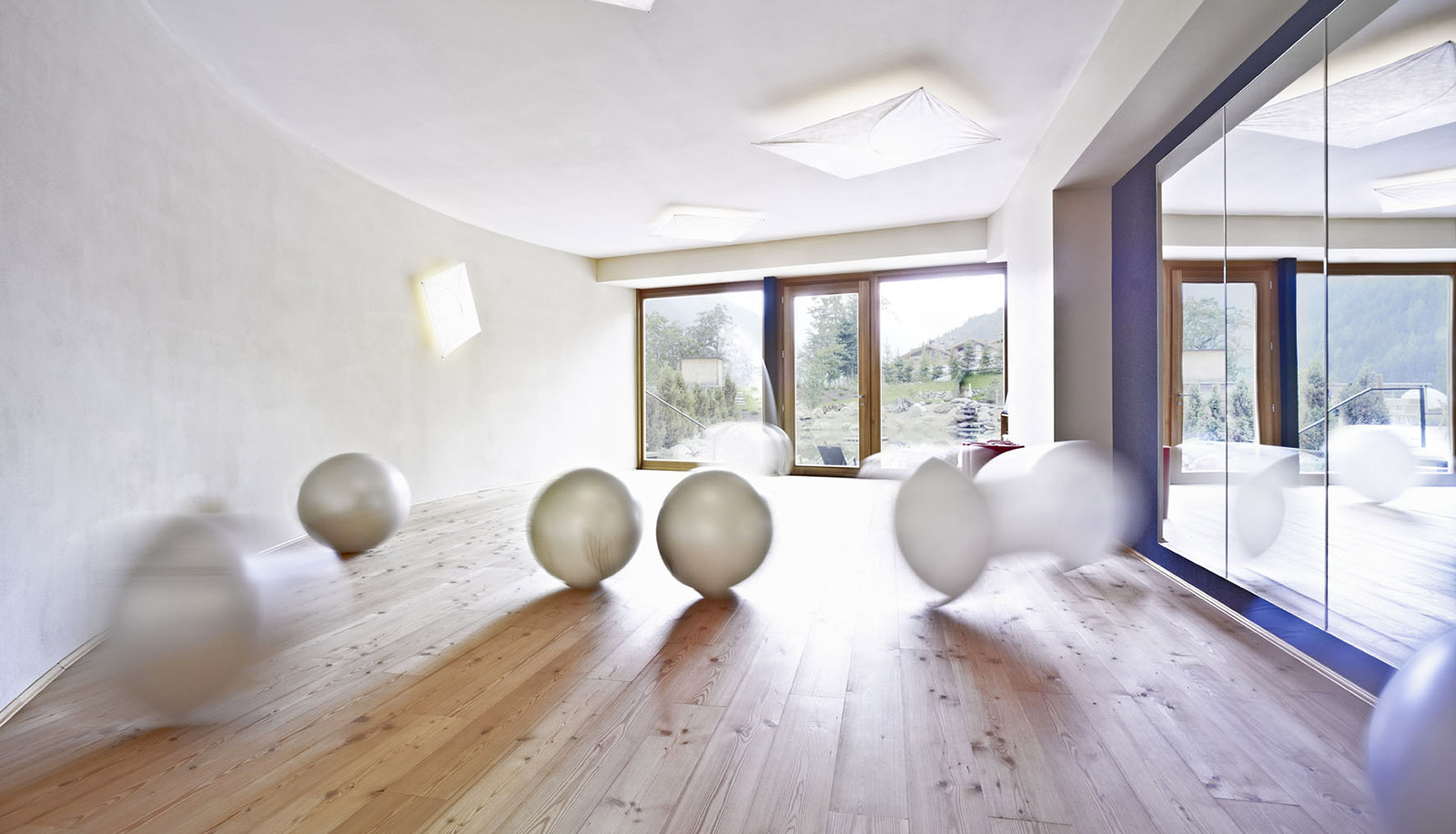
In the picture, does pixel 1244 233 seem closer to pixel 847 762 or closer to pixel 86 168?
pixel 847 762

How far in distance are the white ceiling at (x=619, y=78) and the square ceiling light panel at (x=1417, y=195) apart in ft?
5.16

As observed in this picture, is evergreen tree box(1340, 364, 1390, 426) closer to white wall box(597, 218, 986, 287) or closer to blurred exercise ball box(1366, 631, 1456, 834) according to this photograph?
blurred exercise ball box(1366, 631, 1456, 834)

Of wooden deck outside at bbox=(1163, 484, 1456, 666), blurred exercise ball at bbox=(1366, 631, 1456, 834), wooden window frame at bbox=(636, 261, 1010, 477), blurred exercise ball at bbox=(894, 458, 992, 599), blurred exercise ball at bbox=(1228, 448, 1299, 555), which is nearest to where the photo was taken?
blurred exercise ball at bbox=(1366, 631, 1456, 834)

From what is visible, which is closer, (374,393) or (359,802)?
(359,802)

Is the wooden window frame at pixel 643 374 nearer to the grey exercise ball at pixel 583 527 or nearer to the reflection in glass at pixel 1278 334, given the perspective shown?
the grey exercise ball at pixel 583 527

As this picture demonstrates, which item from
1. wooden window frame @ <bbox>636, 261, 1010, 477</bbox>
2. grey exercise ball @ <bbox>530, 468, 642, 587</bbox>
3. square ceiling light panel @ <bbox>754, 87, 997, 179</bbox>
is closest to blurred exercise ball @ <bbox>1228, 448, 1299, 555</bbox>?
square ceiling light panel @ <bbox>754, 87, 997, 179</bbox>

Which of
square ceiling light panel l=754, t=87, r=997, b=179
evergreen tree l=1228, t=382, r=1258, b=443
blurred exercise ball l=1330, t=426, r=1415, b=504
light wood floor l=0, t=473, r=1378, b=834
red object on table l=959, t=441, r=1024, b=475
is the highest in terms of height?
square ceiling light panel l=754, t=87, r=997, b=179

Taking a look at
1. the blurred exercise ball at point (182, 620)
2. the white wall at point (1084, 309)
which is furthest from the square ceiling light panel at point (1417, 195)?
the blurred exercise ball at point (182, 620)

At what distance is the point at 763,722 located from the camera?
6.74 ft

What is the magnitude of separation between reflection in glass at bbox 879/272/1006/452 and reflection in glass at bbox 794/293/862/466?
35 centimetres

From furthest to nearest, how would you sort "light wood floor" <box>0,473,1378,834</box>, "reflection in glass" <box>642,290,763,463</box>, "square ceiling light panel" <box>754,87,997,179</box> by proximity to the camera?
"reflection in glass" <box>642,290,763,463</box>, "square ceiling light panel" <box>754,87,997,179</box>, "light wood floor" <box>0,473,1378,834</box>

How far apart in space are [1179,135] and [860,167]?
1.92 meters

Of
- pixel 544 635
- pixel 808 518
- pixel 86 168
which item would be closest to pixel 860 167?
pixel 808 518

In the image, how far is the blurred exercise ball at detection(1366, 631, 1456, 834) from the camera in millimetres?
1060
